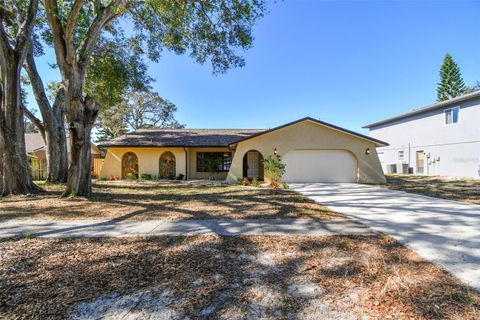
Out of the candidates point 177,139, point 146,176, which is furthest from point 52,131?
point 177,139

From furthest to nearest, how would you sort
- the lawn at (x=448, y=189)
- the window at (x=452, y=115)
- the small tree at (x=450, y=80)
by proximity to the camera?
1. the small tree at (x=450, y=80)
2. the window at (x=452, y=115)
3. the lawn at (x=448, y=189)

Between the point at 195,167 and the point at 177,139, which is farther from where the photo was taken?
the point at 177,139

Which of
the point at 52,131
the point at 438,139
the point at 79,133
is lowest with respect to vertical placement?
the point at 79,133

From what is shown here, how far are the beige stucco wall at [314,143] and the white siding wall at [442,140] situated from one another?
26.6ft

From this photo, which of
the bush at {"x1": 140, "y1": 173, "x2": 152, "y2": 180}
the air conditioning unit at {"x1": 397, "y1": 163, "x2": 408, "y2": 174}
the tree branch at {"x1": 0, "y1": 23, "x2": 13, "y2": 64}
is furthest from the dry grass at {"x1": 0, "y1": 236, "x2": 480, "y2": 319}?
the air conditioning unit at {"x1": 397, "y1": 163, "x2": 408, "y2": 174}

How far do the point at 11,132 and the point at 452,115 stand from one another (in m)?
26.5

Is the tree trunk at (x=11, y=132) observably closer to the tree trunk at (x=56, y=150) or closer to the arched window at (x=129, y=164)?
the tree trunk at (x=56, y=150)

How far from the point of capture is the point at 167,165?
1711 cm

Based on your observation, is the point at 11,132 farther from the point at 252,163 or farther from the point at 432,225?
the point at 432,225

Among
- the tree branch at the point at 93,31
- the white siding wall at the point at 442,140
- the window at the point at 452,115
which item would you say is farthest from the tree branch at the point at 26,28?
the window at the point at 452,115

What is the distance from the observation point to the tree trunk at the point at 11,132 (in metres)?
8.85

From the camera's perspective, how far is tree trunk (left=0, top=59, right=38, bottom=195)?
8.85 metres

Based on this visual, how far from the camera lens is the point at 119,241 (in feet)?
13.8

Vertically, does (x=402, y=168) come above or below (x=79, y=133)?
below
